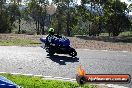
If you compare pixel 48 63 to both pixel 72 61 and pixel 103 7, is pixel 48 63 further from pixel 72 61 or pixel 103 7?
pixel 103 7

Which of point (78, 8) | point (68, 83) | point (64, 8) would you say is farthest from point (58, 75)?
point (64, 8)

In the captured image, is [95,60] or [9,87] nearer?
[9,87]

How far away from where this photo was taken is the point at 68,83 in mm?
11148

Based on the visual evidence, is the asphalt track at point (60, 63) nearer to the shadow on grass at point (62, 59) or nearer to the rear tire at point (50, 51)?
the shadow on grass at point (62, 59)

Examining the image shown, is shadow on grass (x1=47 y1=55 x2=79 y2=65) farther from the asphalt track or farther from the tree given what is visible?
the tree

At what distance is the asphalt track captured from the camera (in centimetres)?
1414

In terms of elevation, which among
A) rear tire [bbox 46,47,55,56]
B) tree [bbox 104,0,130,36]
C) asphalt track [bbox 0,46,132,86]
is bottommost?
asphalt track [bbox 0,46,132,86]

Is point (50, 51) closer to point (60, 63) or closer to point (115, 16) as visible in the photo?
point (60, 63)

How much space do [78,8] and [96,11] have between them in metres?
3.61

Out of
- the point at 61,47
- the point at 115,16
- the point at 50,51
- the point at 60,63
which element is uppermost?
the point at 115,16

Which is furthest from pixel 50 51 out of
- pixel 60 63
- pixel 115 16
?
pixel 115 16

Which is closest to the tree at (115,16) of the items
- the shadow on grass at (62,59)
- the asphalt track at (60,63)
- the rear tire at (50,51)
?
the asphalt track at (60,63)

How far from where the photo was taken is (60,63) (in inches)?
635

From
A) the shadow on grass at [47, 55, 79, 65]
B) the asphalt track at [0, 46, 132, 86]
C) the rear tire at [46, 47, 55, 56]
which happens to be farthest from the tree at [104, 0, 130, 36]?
the shadow on grass at [47, 55, 79, 65]
